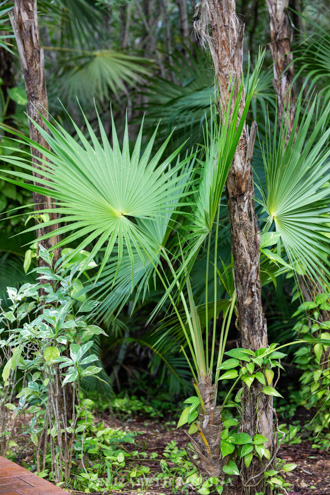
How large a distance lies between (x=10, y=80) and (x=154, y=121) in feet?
4.14

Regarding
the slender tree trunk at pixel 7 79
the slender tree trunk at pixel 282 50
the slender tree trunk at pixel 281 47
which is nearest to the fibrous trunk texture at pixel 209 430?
the slender tree trunk at pixel 282 50

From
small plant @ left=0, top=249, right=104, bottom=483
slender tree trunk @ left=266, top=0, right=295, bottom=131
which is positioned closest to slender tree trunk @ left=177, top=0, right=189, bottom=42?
slender tree trunk @ left=266, top=0, right=295, bottom=131

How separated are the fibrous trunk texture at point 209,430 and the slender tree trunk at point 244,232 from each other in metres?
0.12

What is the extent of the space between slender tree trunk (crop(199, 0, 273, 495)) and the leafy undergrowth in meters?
0.32

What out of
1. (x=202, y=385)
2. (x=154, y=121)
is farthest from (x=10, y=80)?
(x=202, y=385)

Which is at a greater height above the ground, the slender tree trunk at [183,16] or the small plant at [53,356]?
the slender tree trunk at [183,16]

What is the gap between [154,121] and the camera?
4285mm

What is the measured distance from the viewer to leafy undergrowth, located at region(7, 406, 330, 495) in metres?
2.39

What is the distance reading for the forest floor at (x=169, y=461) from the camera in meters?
2.45

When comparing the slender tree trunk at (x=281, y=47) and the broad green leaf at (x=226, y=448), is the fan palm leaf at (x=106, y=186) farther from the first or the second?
the slender tree trunk at (x=281, y=47)

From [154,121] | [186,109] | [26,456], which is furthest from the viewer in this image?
[154,121]

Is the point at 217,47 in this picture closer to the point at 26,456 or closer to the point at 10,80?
the point at 26,456

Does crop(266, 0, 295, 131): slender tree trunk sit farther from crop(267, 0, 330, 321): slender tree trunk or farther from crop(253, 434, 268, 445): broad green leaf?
crop(253, 434, 268, 445): broad green leaf

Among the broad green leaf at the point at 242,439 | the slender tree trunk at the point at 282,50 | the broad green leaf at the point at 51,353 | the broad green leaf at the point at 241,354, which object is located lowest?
the broad green leaf at the point at 242,439
